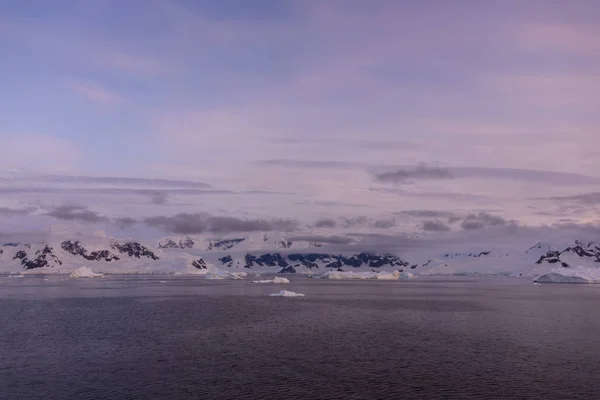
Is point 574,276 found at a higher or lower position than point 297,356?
higher

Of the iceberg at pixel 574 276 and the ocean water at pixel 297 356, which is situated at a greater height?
the iceberg at pixel 574 276

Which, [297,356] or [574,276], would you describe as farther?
[574,276]

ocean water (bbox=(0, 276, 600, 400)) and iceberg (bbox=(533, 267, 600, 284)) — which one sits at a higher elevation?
iceberg (bbox=(533, 267, 600, 284))

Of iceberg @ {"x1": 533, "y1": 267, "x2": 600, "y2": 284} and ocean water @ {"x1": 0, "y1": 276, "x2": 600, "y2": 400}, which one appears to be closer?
ocean water @ {"x1": 0, "y1": 276, "x2": 600, "y2": 400}

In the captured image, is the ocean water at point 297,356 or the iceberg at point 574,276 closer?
the ocean water at point 297,356

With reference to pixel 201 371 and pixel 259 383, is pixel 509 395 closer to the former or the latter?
pixel 259 383

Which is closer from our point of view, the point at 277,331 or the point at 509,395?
the point at 509,395

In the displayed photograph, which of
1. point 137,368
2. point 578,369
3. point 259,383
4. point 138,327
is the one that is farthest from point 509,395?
point 138,327

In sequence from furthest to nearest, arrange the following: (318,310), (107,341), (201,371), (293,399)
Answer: (318,310) → (107,341) → (201,371) → (293,399)
